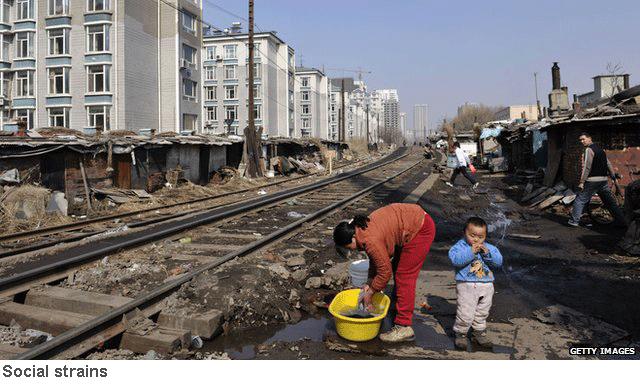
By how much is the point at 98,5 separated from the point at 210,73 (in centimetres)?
2818

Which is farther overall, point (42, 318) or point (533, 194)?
point (533, 194)

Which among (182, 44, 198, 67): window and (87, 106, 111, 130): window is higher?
(182, 44, 198, 67): window

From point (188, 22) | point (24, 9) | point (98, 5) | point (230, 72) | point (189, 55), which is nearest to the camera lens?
point (98, 5)

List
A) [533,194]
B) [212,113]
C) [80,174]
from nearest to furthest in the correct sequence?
[533,194], [80,174], [212,113]

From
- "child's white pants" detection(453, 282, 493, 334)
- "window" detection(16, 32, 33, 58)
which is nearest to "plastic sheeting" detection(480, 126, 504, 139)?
"child's white pants" detection(453, 282, 493, 334)

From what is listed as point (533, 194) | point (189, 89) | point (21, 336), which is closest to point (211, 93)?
point (189, 89)

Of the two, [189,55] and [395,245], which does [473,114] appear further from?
[395,245]

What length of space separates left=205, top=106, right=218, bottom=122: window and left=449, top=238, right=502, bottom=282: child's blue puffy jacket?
6318 cm

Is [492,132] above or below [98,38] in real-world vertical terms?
below

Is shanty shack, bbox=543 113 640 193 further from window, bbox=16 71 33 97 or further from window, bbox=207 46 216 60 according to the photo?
window, bbox=207 46 216 60

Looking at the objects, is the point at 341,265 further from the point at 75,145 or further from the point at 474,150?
the point at 474,150

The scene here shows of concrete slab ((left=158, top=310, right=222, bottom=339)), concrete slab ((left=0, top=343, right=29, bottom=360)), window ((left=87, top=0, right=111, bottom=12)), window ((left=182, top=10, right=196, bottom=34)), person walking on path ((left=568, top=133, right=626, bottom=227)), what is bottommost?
concrete slab ((left=0, top=343, right=29, bottom=360))

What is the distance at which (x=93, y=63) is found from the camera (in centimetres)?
3609

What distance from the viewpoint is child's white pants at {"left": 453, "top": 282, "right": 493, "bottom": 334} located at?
414 centimetres
